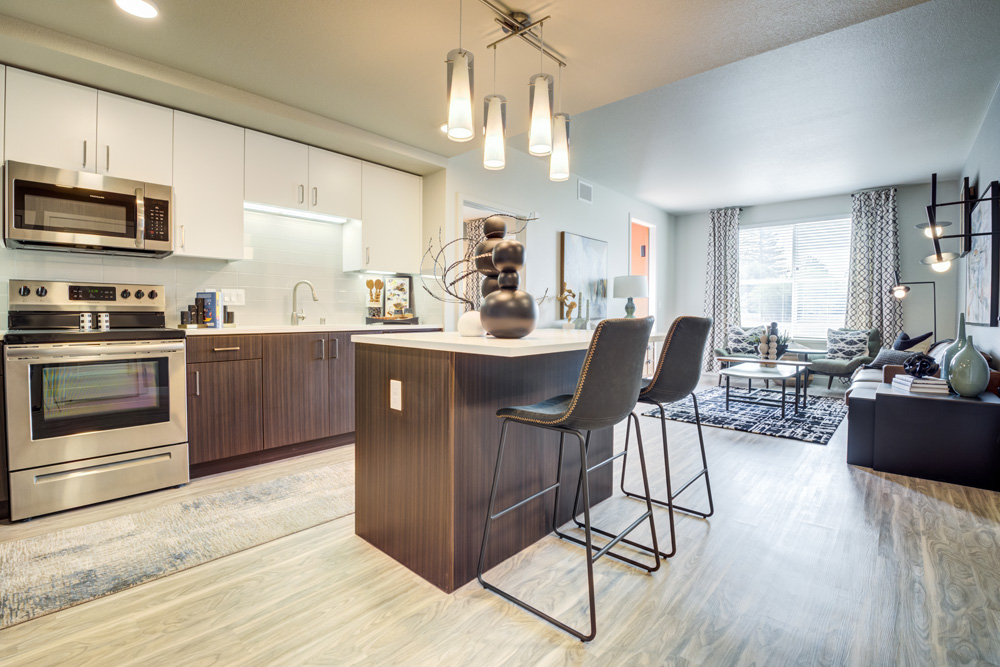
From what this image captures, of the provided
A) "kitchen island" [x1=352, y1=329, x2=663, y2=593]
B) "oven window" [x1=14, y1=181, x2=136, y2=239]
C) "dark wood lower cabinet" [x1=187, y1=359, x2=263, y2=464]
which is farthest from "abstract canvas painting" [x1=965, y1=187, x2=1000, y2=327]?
"oven window" [x1=14, y1=181, x2=136, y2=239]

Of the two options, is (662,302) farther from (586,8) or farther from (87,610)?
(87,610)

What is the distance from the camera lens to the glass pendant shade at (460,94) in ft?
5.83

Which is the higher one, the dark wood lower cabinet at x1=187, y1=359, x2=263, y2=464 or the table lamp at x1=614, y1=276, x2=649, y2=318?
the table lamp at x1=614, y1=276, x2=649, y2=318

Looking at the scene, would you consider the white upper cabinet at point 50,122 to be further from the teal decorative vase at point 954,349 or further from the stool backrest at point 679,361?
the teal decorative vase at point 954,349

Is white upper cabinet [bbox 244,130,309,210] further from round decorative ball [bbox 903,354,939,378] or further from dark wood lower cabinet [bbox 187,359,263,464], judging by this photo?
round decorative ball [bbox 903,354,939,378]

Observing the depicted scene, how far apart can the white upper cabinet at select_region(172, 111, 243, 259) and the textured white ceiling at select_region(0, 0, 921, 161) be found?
0.38 m

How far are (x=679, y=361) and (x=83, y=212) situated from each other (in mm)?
3186

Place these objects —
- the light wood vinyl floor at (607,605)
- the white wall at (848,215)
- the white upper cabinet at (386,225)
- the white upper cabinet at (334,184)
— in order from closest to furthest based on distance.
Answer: the light wood vinyl floor at (607,605) < the white upper cabinet at (334,184) < the white upper cabinet at (386,225) < the white wall at (848,215)

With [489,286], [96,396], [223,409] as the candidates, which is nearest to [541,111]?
[489,286]

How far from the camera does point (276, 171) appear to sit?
3.42m

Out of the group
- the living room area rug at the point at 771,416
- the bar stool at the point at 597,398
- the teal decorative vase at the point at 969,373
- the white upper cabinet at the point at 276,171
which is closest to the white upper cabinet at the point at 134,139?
the white upper cabinet at the point at 276,171

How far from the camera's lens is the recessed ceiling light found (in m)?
2.08

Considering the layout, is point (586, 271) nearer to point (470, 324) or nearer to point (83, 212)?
point (470, 324)

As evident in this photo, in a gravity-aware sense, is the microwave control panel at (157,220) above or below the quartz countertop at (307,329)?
above
